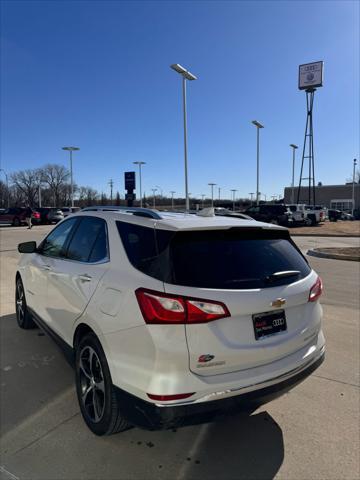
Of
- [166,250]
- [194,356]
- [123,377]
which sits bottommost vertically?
[123,377]

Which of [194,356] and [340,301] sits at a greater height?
[194,356]

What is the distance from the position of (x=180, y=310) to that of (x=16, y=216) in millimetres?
36862

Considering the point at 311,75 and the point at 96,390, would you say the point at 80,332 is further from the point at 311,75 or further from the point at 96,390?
the point at 311,75

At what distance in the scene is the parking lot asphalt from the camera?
241cm

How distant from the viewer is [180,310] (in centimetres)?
218

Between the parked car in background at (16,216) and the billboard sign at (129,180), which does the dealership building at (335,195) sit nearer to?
the parked car in background at (16,216)

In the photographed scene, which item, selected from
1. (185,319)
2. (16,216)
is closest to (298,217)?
(16,216)

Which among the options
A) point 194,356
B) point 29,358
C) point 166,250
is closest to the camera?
point 194,356

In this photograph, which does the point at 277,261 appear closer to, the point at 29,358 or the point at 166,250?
the point at 166,250

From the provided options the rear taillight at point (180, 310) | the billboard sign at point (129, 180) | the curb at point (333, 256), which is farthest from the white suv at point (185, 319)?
the billboard sign at point (129, 180)

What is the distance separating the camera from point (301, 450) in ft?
8.57

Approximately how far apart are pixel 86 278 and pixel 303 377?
180 centimetres

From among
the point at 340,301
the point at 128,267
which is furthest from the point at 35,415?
the point at 340,301

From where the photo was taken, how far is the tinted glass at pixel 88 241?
3.02 m
